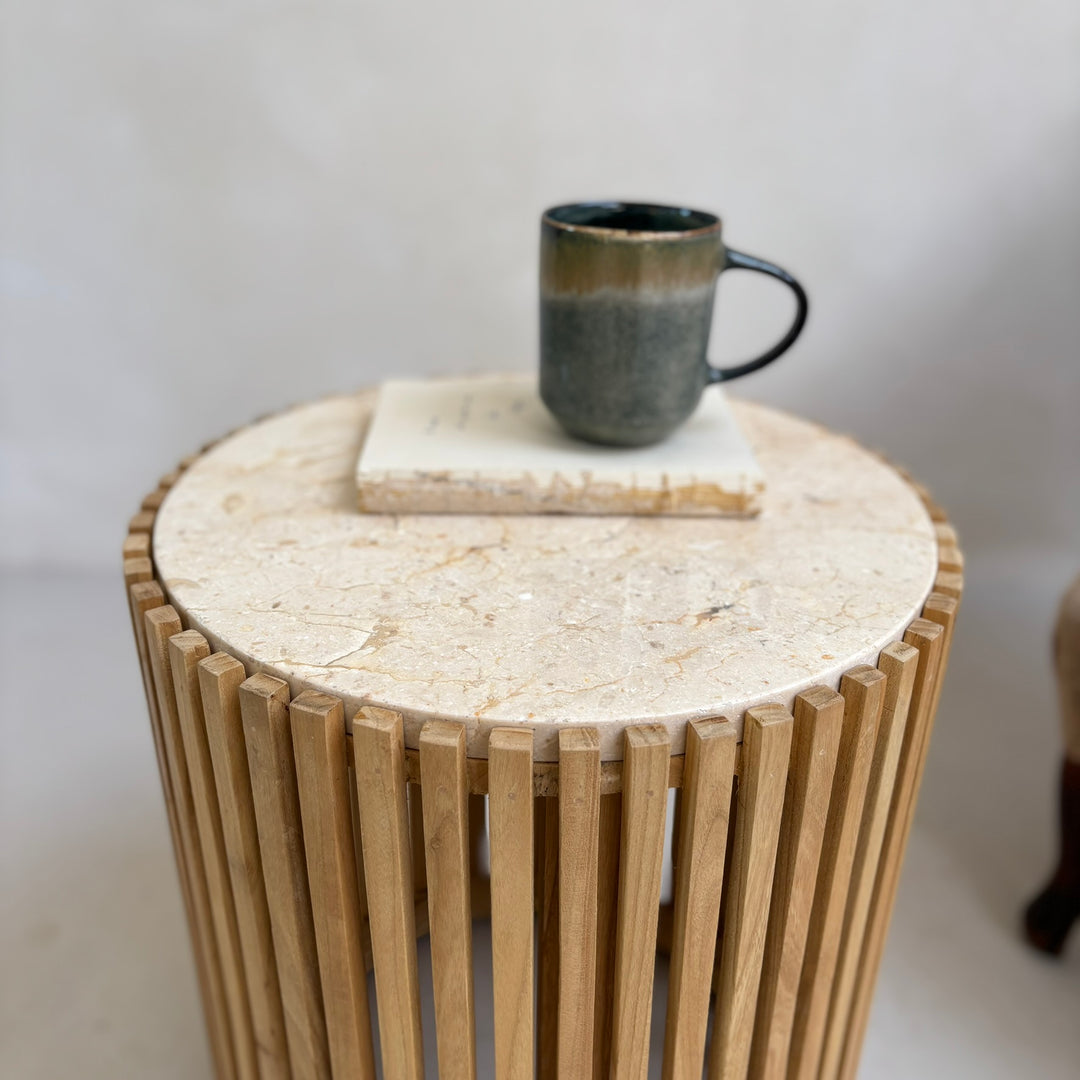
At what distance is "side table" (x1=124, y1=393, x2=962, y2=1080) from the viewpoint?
2.43 ft

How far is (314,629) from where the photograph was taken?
844 millimetres

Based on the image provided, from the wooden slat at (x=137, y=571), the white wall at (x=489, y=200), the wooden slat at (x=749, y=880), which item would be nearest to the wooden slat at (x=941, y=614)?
the wooden slat at (x=749, y=880)

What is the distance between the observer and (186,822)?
0.93 m

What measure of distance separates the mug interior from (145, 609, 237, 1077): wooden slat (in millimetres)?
562

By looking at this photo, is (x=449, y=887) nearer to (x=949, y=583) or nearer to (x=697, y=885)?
(x=697, y=885)

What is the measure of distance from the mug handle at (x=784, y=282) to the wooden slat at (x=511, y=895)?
54cm

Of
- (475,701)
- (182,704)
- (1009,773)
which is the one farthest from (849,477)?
(1009,773)

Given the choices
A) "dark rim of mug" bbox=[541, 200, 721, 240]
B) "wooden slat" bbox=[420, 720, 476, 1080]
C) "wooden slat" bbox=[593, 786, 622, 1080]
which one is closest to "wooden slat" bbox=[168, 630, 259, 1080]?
"wooden slat" bbox=[420, 720, 476, 1080]

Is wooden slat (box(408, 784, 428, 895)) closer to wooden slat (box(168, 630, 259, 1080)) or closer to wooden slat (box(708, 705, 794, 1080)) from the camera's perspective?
wooden slat (box(168, 630, 259, 1080))

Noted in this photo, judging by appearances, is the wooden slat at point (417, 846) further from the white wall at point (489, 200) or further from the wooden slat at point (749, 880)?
the white wall at point (489, 200)

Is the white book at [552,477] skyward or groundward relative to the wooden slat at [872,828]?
skyward

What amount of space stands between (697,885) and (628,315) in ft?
1.71

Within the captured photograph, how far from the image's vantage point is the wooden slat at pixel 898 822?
866 millimetres

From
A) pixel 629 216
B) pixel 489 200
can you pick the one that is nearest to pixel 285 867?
pixel 629 216
